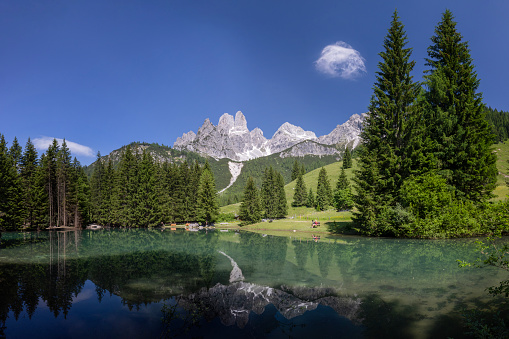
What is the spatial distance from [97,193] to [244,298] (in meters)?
80.9

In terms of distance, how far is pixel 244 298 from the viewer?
11867 millimetres

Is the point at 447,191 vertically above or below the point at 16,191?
below

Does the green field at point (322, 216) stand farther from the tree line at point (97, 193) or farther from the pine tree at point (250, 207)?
the tree line at point (97, 193)

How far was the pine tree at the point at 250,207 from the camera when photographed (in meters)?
71.4

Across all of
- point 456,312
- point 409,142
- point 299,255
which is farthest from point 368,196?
point 456,312

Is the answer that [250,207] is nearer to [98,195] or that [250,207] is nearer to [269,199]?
[269,199]

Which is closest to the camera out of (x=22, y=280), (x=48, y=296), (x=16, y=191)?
(x=48, y=296)

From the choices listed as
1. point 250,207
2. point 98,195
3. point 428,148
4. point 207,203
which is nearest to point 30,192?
point 98,195

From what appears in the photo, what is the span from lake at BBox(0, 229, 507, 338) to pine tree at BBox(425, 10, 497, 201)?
16652mm

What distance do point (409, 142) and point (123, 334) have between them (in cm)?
3526

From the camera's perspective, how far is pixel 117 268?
19016 millimetres

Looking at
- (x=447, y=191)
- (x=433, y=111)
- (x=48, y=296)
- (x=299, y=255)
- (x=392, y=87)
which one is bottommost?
(x=299, y=255)

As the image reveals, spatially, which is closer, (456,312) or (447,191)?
(456,312)

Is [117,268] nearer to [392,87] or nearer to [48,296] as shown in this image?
[48,296]
